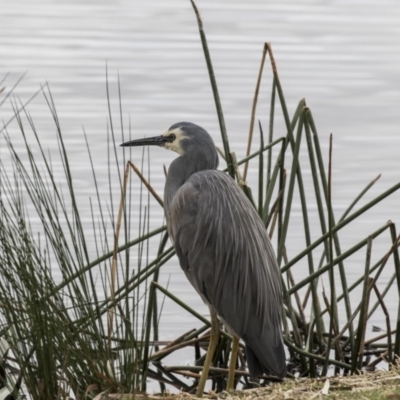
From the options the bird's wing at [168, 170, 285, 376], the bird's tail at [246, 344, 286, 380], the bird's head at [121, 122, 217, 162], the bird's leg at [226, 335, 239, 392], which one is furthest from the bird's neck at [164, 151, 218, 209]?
the bird's tail at [246, 344, 286, 380]

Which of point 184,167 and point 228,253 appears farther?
point 184,167

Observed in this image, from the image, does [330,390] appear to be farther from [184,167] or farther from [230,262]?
[184,167]

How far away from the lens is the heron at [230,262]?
504 cm

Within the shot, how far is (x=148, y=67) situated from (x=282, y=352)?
6.58 metres

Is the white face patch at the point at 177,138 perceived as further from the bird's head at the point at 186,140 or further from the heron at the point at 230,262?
the heron at the point at 230,262

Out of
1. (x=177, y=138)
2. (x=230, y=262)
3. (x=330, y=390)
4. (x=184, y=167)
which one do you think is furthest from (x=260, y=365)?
(x=177, y=138)

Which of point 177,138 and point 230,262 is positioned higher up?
point 177,138

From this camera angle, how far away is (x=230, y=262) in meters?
5.21

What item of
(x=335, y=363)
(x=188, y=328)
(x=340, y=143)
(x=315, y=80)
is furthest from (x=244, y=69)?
(x=335, y=363)

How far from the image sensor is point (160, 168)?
8.24 m

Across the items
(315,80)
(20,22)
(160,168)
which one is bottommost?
(160,168)

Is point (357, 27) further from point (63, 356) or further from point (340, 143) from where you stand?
point (63, 356)

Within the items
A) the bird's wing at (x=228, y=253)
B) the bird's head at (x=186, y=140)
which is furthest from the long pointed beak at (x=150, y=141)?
the bird's wing at (x=228, y=253)

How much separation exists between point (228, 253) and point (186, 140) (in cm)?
56
